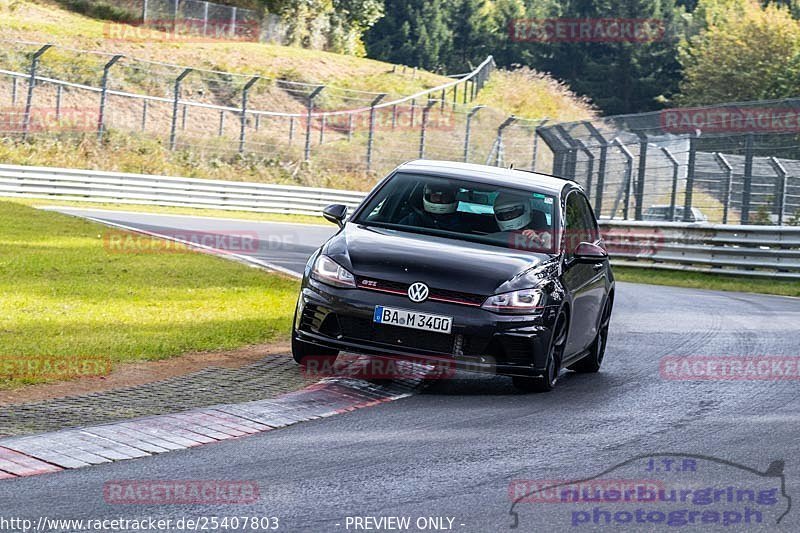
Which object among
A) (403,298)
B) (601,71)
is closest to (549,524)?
(403,298)

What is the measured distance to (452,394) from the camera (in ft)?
30.0

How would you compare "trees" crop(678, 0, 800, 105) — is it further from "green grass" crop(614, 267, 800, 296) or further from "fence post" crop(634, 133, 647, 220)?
"green grass" crop(614, 267, 800, 296)

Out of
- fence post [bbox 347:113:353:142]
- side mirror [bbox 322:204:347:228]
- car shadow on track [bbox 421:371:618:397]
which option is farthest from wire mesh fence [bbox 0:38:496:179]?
car shadow on track [bbox 421:371:618:397]

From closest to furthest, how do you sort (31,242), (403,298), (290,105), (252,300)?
(403,298) → (252,300) → (31,242) → (290,105)

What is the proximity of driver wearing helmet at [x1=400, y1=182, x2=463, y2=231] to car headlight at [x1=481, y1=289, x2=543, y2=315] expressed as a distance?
3.73ft

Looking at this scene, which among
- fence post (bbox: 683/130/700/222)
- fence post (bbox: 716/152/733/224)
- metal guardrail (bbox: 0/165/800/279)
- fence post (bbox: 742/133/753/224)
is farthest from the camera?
fence post (bbox: 683/130/700/222)

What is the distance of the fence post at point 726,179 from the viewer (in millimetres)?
24797

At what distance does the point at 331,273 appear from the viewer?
916 cm

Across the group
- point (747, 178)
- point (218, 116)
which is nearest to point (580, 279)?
point (747, 178)

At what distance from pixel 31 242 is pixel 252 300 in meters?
6.02

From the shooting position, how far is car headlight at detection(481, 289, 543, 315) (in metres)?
8.91

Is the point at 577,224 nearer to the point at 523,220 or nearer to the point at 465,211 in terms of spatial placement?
the point at 523,220

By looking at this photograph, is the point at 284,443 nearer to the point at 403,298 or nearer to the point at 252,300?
the point at 403,298

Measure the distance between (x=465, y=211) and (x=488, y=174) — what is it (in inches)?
22.0
